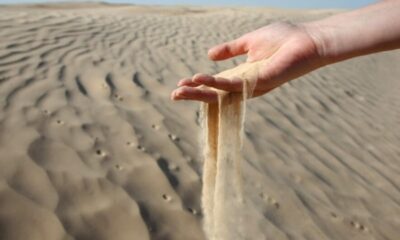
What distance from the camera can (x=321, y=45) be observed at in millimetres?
2268

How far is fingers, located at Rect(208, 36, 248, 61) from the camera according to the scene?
250cm

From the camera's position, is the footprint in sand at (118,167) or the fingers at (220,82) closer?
the fingers at (220,82)

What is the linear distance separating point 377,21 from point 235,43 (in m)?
0.69

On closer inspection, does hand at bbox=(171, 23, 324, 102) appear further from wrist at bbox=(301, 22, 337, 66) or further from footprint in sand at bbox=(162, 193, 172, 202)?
footprint in sand at bbox=(162, 193, 172, 202)

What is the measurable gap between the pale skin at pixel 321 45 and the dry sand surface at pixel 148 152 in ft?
2.10

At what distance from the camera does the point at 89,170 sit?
9.01 feet

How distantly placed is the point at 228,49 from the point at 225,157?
539 millimetres

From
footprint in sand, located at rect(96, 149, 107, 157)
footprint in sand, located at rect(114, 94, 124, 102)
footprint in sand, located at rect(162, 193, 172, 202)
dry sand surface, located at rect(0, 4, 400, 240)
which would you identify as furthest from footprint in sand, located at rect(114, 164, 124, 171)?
footprint in sand, located at rect(114, 94, 124, 102)

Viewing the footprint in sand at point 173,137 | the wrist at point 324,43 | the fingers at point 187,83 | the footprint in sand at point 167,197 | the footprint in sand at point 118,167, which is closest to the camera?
the fingers at point 187,83

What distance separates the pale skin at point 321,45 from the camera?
218 cm

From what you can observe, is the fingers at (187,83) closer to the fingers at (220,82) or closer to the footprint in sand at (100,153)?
the fingers at (220,82)

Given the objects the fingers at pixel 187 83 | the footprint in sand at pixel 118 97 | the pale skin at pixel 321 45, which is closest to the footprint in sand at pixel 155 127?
the footprint in sand at pixel 118 97

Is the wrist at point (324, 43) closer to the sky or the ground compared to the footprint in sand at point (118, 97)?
closer to the sky

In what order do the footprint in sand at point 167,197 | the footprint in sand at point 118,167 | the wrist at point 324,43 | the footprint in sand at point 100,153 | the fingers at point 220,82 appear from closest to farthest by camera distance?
the fingers at point 220,82 < the wrist at point 324,43 < the footprint in sand at point 167,197 < the footprint in sand at point 118,167 < the footprint in sand at point 100,153
